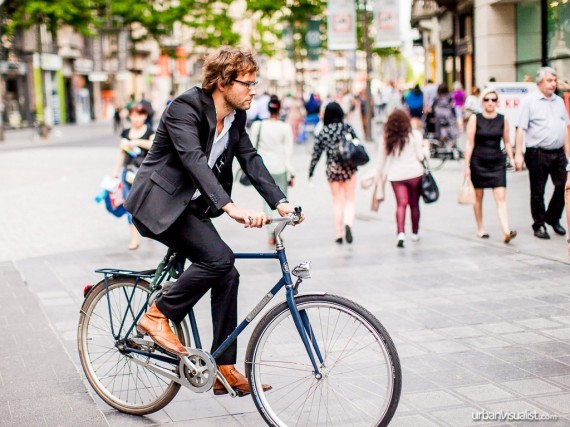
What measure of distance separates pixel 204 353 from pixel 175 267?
18.4 inches

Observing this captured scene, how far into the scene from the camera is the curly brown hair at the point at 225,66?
14.1 ft

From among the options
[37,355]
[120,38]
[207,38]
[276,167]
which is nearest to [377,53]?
[207,38]

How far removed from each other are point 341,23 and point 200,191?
24.1 m

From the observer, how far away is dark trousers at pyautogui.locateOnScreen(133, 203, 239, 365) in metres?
4.34

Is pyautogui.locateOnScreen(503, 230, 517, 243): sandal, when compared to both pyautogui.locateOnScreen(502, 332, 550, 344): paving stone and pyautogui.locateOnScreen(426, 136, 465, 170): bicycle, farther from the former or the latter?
pyautogui.locateOnScreen(426, 136, 465, 170): bicycle

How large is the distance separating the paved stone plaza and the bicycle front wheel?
1.38 ft

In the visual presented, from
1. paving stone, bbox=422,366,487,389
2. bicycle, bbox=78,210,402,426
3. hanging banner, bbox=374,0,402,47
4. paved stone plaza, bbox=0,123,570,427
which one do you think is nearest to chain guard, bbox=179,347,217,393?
bicycle, bbox=78,210,402,426

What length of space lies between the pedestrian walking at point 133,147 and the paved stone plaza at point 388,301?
78cm

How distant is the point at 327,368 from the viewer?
4.20m

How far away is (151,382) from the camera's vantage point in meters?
4.87

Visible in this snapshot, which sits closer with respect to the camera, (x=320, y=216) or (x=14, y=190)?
(x=320, y=216)

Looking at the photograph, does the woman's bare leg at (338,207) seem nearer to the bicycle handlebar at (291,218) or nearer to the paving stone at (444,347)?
the paving stone at (444,347)

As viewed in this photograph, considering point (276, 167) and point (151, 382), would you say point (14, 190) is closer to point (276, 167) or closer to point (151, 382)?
point (276, 167)
